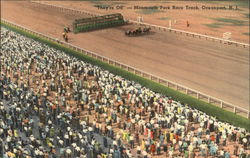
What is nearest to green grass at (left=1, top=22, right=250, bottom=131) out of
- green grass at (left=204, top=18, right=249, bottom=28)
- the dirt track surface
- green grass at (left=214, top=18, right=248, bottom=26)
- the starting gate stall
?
the dirt track surface

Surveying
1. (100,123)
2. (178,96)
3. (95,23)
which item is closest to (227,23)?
(95,23)

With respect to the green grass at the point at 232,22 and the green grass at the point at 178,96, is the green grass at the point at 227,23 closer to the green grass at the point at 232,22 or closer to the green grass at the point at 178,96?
the green grass at the point at 232,22

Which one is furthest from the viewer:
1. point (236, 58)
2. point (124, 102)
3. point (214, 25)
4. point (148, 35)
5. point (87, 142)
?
point (214, 25)

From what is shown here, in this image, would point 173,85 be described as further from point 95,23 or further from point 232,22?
point 232,22

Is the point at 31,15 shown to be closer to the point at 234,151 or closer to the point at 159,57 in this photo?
the point at 159,57

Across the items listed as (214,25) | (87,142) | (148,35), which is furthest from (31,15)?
(87,142)

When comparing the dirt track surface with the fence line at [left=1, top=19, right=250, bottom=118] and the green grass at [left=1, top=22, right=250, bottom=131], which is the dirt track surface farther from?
the green grass at [left=1, top=22, right=250, bottom=131]

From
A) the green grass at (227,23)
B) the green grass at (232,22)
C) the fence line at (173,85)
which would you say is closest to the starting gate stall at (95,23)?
the fence line at (173,85)
